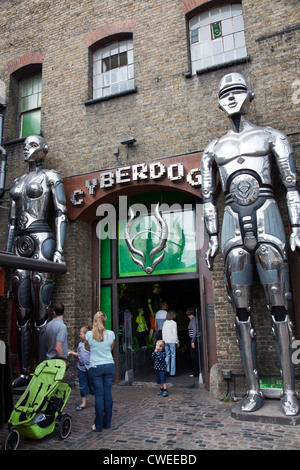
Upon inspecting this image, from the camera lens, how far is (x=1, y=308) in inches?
332

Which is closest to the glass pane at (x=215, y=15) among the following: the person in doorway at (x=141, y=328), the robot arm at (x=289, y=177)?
the robot arm at (x=289, y=177)

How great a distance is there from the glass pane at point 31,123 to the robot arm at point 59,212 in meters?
2.32

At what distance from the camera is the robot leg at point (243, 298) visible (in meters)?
5.25

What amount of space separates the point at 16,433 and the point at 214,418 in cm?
255

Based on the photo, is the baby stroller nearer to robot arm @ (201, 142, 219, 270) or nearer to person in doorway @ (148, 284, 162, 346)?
robot arm @ (201, 142, 219, 270)

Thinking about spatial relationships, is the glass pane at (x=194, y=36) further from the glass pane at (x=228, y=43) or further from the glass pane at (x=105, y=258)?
the glass pane at (x=105, y=258)

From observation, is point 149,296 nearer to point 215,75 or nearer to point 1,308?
point 1,308

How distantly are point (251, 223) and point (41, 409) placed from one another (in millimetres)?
3671

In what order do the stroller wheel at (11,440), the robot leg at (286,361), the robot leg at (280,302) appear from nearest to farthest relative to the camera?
1. the stroller wheel at (11,440)
2. the robot leg at (286,361)
3. the robot leg at (280,302)

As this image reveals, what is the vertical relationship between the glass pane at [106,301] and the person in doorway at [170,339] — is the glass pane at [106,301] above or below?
above

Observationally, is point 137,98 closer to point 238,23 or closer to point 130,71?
point 130,71

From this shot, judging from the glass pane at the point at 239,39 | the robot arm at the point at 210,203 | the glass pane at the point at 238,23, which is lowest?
the robot arm at the point at 210,203

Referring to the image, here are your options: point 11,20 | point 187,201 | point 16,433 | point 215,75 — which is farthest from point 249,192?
point 11,20

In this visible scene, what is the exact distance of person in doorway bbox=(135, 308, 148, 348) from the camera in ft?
29.3
